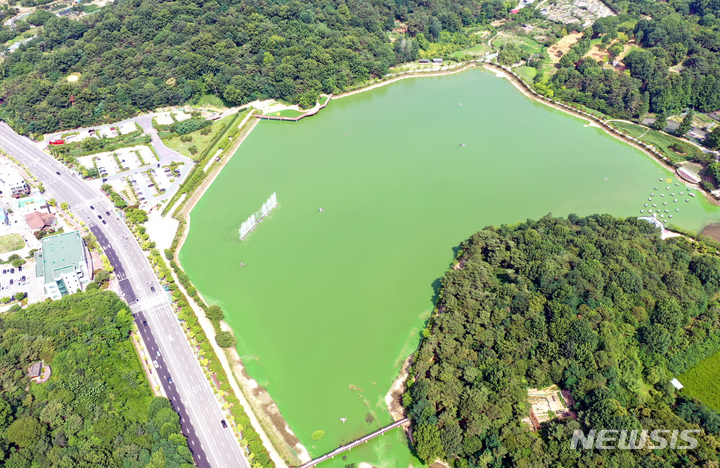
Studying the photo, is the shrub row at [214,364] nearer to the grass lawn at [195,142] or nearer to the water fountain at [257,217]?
the water fountain at [257,217]

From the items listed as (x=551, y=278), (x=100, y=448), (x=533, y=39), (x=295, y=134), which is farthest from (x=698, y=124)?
(x=100, y=448)

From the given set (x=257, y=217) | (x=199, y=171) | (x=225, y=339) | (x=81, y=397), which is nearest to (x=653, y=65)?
(x=257, y=217)

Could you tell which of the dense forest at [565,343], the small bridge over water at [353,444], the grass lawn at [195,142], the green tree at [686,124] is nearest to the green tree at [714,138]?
the green tree at [686,124]

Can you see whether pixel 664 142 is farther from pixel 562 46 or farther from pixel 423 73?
pixel 423 73

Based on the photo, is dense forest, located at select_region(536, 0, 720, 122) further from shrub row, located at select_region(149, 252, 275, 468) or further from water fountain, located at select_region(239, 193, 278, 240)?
shrub row, located at select_region(149, 252, 275, 468)

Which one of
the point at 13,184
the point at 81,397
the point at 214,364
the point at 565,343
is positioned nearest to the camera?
the point at 81,397
